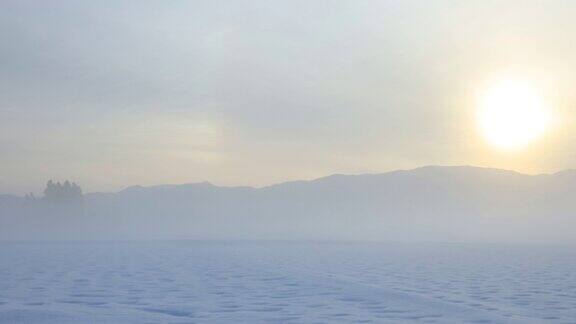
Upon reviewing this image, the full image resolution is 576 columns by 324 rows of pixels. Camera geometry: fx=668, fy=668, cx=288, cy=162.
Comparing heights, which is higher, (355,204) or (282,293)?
(355,204)

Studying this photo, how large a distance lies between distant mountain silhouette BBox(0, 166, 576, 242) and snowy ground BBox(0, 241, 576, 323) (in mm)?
60688

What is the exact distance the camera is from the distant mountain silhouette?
3565 inches

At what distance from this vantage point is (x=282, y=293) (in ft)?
42.3

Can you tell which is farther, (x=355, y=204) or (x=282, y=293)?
(x=355, y=204)

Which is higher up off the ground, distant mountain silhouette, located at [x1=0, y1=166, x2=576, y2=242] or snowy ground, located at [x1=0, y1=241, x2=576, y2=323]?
distant mountain silhouette, located at [x1=0, y1=166, x2=576, y2=242]

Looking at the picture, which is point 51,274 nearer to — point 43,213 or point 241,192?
point 43,213

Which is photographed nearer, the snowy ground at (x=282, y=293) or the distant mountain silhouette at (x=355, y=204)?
the snowy ground at (x=282, y=293)

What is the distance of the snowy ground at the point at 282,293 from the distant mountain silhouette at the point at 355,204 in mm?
60688

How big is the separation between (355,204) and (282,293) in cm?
11479

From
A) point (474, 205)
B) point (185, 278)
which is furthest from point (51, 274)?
point (474, 205)

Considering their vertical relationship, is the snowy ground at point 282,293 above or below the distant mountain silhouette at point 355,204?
below

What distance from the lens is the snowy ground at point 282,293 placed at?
10.0 metres

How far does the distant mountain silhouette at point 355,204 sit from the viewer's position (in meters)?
90.6

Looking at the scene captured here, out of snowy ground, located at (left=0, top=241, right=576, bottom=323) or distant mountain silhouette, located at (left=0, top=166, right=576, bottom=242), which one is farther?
distant mountain silhouette, located at (left=0, top=166, right=576, bottom=242)
